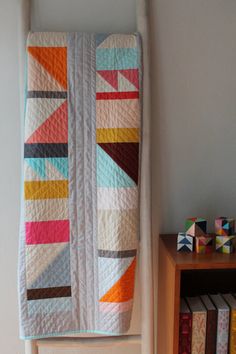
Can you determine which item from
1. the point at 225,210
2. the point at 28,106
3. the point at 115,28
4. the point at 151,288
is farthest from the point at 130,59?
the point at 151,288

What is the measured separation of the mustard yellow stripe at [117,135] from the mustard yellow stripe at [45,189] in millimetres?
157

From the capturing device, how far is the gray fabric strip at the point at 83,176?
0.95 meters

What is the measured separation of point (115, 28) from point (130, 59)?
0.39 feet

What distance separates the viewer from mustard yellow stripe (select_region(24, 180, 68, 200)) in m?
0.94

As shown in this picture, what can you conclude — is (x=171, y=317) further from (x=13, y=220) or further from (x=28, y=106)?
(x=28, y=106)

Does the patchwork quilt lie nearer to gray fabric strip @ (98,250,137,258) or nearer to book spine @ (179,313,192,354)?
gray fabric strip @ (98,250,137,258)

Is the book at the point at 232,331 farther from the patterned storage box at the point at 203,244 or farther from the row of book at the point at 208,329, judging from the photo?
the patterned storage box at the point at 203,244

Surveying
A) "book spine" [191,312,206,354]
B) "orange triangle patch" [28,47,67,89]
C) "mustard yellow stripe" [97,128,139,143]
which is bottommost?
Answer: "book spine" [191,312,206,354]

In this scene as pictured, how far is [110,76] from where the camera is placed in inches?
37.3

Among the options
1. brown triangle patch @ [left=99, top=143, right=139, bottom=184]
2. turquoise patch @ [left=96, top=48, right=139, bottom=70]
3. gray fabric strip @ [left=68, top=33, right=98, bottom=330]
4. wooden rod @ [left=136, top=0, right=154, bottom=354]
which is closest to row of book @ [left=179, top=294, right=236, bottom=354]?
wooden rod @ [left=136, top=0, right=154, bottom=354]

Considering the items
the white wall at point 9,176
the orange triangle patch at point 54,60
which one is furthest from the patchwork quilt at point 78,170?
the white wall at point 9,176

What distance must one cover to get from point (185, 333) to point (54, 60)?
0.78 meters

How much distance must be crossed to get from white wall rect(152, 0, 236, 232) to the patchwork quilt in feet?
0.37

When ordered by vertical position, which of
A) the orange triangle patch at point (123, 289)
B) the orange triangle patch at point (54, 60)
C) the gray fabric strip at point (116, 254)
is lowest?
the orange triangle patch at point (123, 289)
